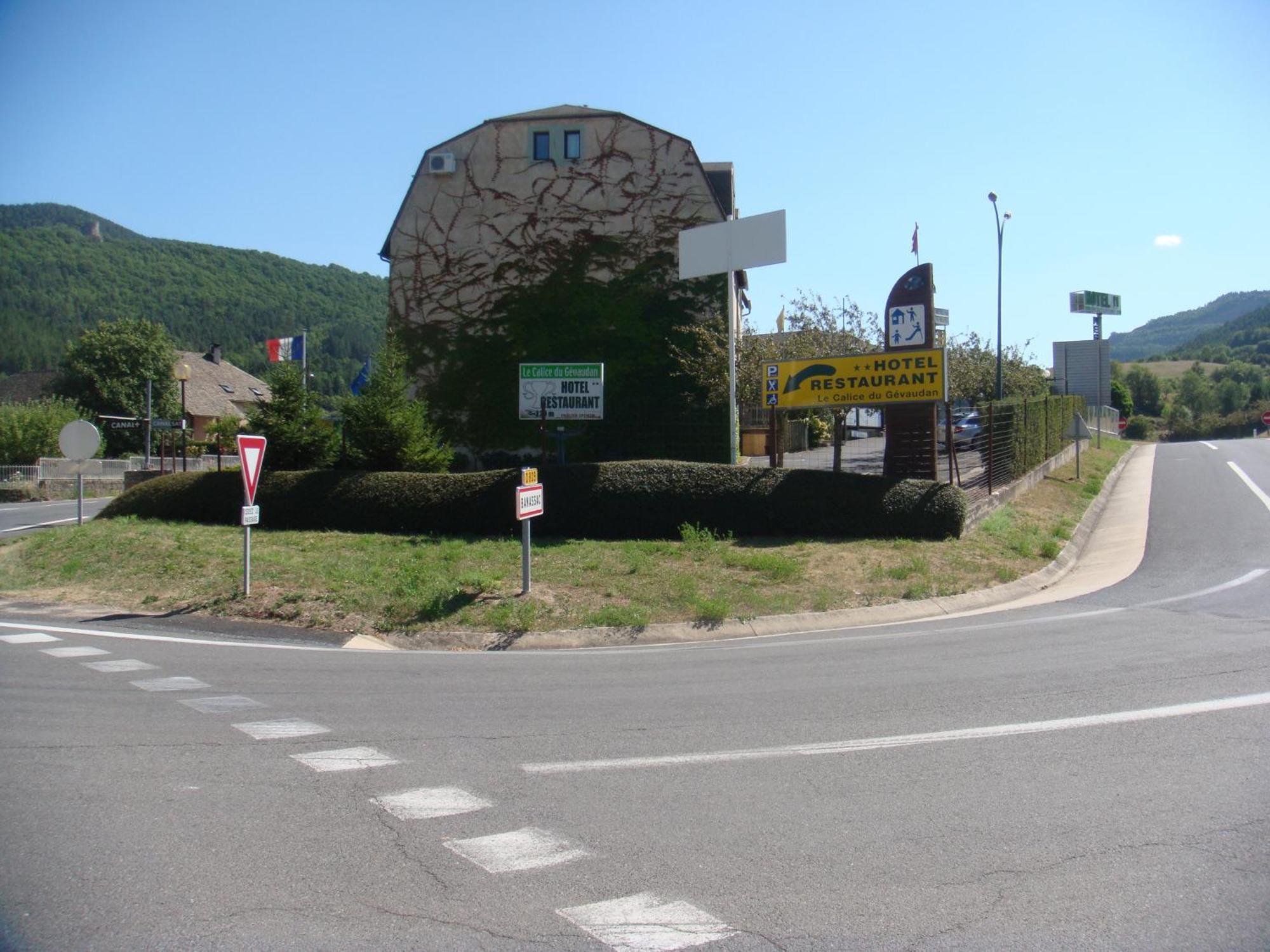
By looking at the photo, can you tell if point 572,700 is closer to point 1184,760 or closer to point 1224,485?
point 1184,760

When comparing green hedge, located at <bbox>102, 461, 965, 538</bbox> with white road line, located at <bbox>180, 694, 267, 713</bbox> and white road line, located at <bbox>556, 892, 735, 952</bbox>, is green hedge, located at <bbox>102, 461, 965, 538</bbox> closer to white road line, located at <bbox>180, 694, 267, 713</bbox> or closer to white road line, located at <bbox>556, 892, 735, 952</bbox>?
white road line, located at <bbox>180, 694, 267, 713</bbox>

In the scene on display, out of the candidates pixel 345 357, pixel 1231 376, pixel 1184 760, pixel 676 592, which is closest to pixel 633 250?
pixel 676 592

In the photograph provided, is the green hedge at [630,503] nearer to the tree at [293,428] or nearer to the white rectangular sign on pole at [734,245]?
the tree at [293,428]

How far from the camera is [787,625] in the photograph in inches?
494

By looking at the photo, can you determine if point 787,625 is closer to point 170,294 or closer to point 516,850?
point 516,850

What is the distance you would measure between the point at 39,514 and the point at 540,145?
2085 cm

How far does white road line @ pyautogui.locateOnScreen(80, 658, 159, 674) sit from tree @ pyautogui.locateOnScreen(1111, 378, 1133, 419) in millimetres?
83593

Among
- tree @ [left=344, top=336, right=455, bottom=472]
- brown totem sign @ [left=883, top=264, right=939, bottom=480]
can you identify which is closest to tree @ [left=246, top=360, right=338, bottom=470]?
tree @ [left=344, top=336, right=455, bottom=472]

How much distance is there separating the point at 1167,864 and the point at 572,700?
480 cm

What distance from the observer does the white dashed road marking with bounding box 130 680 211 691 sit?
8.81 m

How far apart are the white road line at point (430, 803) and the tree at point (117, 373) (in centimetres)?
6574

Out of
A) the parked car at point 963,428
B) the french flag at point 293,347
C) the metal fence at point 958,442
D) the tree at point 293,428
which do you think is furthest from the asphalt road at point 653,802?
the french flag at point 293,347

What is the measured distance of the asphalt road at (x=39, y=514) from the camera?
26.5 meters

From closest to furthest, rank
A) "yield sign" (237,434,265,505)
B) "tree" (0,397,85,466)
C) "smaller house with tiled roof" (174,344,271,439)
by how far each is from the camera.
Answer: "yield sign" (237,434,265,505) < "tree" (0,397,85,466) < "smaller house with tiled roof" (174,344,271,439)
